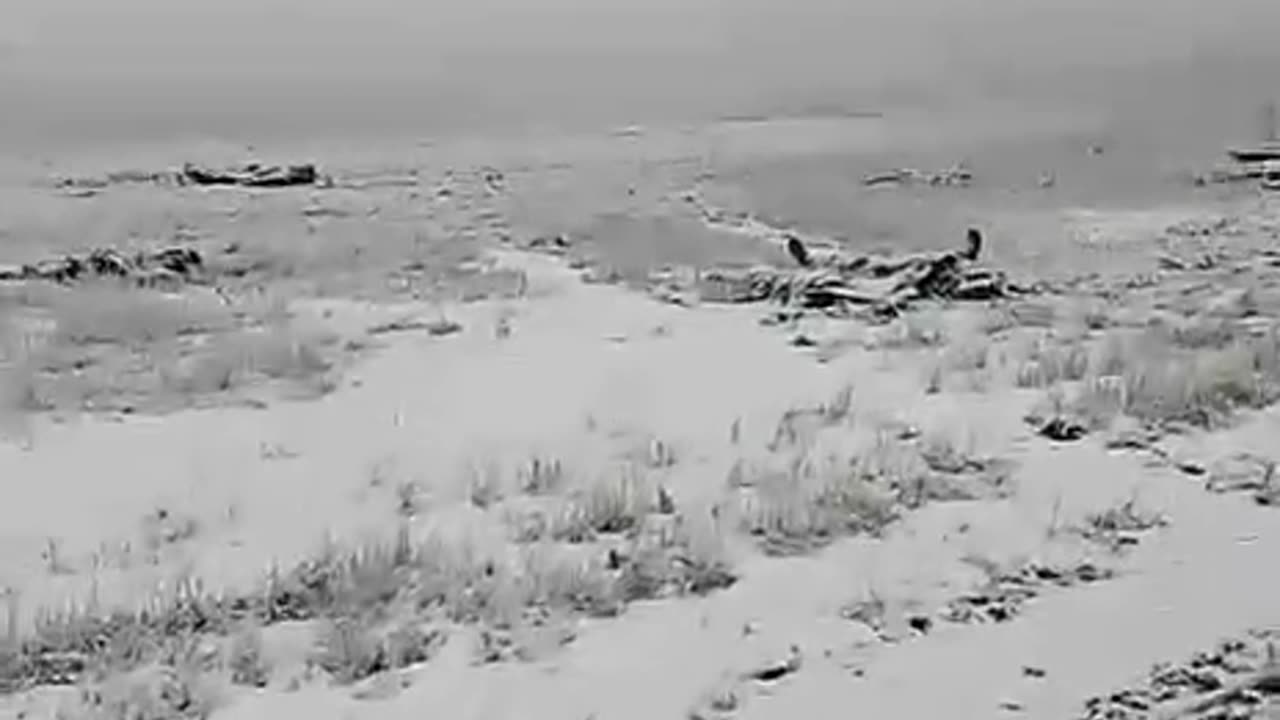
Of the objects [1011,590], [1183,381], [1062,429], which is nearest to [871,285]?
[1183,381]

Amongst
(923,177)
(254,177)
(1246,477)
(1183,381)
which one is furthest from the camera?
(923,177)

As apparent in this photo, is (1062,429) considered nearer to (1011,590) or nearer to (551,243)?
(1011,590)

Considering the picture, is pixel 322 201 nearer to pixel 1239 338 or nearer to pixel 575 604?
pixel 1239 338

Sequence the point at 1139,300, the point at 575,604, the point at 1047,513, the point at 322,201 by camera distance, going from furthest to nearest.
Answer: the point at 322,201, the point at 1139,300, the point at 1047,513, the point at 575,604

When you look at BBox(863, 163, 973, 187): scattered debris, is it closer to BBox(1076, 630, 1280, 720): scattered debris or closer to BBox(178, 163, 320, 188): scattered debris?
BBox(178, 163, 320, 188): scattered debris

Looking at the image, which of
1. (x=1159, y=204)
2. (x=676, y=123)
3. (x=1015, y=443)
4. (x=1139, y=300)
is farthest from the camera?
(x=676, y=123)

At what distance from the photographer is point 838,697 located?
19.8ft

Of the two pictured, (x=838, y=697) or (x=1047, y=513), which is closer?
(x=838, y=697)

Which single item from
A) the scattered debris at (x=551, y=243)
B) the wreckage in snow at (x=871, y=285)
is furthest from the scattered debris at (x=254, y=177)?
the wreckage in snow at (x=871, y=285)

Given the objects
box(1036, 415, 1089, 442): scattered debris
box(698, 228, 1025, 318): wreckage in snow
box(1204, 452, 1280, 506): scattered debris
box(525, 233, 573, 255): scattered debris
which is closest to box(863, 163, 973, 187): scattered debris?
box(525, 233, 573, 255): scattered debris

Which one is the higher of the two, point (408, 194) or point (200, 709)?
point (200, 709)

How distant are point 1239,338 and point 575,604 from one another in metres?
9.70

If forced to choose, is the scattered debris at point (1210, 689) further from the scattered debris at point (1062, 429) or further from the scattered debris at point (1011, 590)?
the scattered debris at point (1062, 429)

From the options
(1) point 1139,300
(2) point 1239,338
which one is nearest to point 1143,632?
(2) point 1239,338
